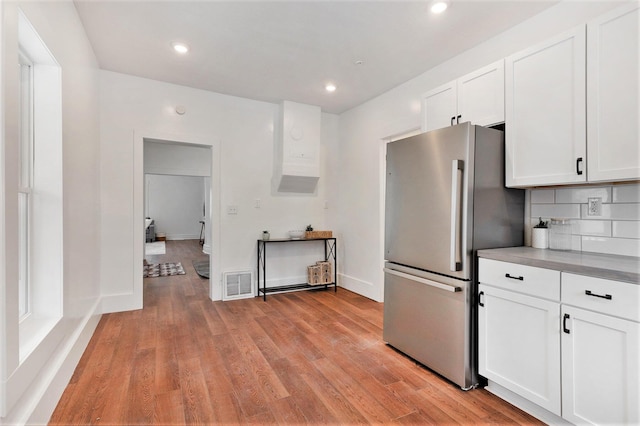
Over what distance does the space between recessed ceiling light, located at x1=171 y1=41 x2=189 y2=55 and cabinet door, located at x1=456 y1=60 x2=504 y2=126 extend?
7.88 ft

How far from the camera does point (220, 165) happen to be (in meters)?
4.08

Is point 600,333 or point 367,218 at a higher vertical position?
point 367,218

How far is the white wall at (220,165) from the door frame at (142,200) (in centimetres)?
4

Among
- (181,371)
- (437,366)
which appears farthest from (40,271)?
(437,366)

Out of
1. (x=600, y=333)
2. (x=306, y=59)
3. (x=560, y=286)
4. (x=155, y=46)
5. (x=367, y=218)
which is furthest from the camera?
(x=367, y=218)

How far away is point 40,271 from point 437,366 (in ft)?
8.56

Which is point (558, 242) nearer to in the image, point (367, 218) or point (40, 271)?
point (367, 218)

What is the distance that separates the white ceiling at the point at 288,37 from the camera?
2.31 m

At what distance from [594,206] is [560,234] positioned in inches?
10.1

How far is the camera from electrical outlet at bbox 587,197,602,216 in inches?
78.6

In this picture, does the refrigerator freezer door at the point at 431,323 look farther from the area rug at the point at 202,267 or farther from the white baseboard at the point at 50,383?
the area rug at the point at 202,267

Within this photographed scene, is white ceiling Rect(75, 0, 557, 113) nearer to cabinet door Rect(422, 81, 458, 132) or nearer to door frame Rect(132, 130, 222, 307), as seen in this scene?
cabinet door Rect(422, 81, 458, 132)

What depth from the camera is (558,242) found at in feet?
7.07

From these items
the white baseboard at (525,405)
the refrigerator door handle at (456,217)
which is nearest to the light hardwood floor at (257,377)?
the white baseboard at (525,405)
